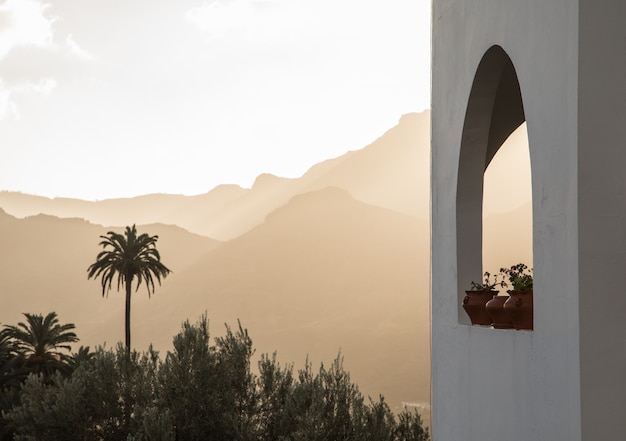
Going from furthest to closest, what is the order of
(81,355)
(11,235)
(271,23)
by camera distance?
(11,235), (271,23), (81,355)

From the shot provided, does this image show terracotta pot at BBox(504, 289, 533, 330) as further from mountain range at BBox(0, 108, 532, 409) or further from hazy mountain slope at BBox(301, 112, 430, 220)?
hazy mountain slope at BBox(301, 112, 430, 220)

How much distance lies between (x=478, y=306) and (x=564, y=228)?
169cm

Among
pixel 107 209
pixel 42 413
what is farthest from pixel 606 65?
pixel 107 209

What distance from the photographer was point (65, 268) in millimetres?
147375

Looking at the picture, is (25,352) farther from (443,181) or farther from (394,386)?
(394,386)

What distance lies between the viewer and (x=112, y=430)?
23984 millimetres

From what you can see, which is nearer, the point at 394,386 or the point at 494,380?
the point at 494,380

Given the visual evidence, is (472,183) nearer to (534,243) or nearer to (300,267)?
(534,243)

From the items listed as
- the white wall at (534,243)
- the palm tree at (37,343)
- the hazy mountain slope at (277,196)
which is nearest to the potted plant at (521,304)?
the white wall at (534,243)

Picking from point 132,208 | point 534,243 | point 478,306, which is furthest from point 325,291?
point 534,243

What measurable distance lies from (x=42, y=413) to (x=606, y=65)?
21.6 metres

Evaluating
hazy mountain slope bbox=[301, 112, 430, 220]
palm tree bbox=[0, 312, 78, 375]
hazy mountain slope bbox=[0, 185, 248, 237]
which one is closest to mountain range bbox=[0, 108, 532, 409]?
hazy mountain slope bbox=[301, 112, 430, 220]

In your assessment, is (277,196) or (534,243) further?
(277,196)

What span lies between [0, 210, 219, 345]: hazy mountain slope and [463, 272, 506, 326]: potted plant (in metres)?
135
